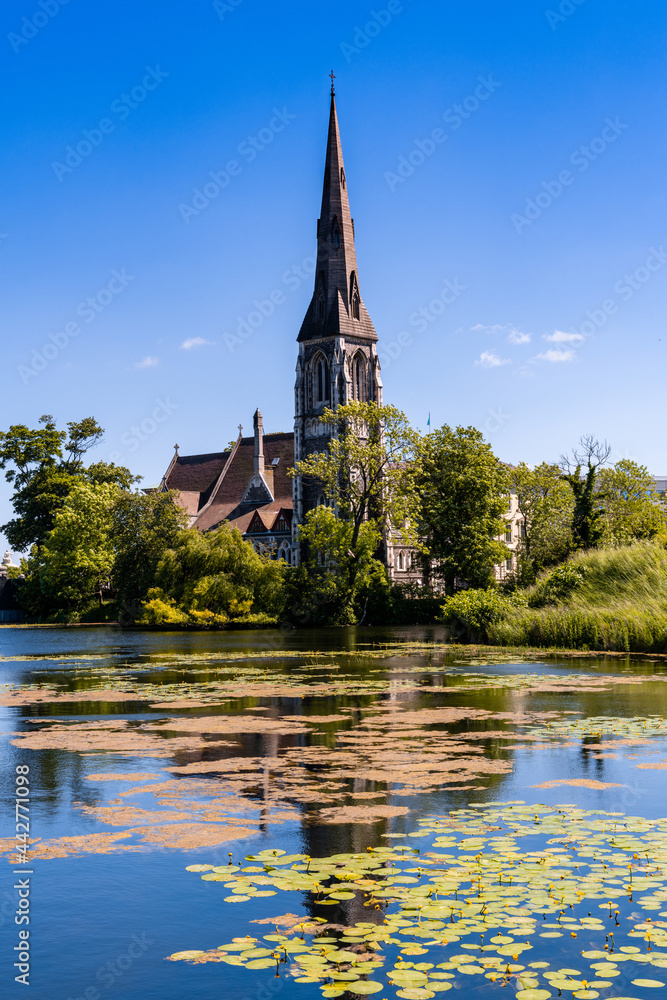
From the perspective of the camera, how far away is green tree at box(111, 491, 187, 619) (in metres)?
74.9

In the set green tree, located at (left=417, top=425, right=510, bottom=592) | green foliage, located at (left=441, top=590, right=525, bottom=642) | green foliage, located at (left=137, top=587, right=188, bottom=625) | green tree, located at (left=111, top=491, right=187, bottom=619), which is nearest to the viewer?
green foliage, located at (left=441, top=590, right=525, bottom=642)

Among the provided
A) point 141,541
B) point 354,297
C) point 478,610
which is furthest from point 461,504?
point 354,297

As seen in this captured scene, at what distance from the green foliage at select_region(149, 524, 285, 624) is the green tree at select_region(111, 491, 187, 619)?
171 inches

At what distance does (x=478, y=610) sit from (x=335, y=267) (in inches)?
2689

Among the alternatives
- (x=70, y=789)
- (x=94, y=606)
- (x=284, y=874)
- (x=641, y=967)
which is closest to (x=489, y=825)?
(x=284, y=874)

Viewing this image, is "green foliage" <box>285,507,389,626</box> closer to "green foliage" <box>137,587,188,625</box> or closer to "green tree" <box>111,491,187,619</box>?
"green foliage" <box>137,587,188,625</box>

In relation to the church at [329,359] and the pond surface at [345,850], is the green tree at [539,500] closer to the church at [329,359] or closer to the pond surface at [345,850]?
the church at [329,359]

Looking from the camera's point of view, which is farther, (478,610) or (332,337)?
(332,337)

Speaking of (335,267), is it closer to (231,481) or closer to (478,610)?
(231,481)

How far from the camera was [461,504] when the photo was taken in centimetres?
7188

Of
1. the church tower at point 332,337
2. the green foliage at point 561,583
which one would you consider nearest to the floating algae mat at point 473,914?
the green foliage at point 561,583

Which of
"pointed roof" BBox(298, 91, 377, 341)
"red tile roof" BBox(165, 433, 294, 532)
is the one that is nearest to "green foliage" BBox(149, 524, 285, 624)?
"red tile roof" BBox(165, 433, 294, 532)

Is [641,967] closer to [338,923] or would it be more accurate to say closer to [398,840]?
[338,923]

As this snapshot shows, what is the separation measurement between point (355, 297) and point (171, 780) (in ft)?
310
